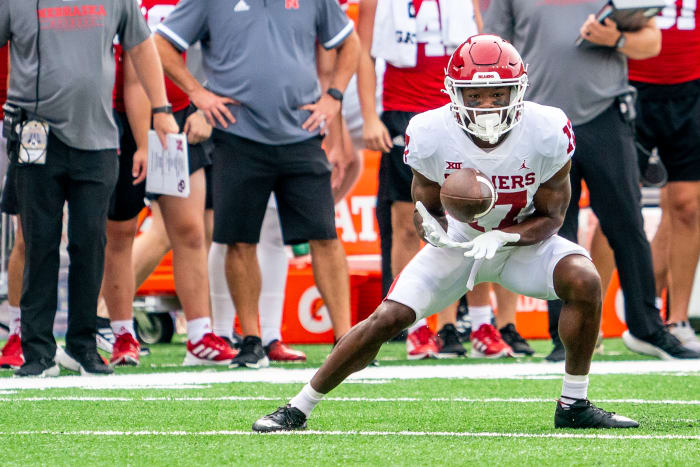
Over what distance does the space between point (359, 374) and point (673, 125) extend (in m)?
2.19

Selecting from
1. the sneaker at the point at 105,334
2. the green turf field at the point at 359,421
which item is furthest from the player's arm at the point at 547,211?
the sneaker at the point at 105,334

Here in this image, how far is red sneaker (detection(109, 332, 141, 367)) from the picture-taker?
632 cm

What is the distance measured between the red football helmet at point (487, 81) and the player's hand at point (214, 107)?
235 cm

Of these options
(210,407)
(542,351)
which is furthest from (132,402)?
(542,351)

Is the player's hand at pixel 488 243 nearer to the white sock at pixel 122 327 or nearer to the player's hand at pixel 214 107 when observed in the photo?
the player's hand at pixel 214 107

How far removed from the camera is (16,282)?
6.07 metres

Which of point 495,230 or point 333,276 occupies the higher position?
point 495,230

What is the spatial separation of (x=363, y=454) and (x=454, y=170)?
3.41 ft

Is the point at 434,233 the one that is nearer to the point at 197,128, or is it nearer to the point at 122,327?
the point at 197,128

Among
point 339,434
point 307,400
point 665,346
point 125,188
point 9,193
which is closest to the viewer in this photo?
point 339,434

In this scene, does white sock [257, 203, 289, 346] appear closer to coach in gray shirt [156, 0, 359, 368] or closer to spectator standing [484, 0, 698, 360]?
coach in gray shirt [156, 0, 359, 368]

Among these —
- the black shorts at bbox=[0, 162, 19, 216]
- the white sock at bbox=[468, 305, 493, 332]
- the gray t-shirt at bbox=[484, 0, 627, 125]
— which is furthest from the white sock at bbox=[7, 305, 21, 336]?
the gray t-shirt at bbox=[484, 0, 627, 125]

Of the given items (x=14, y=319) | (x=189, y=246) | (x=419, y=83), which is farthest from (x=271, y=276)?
(x=14, y=319)

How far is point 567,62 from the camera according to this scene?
19.8ft
